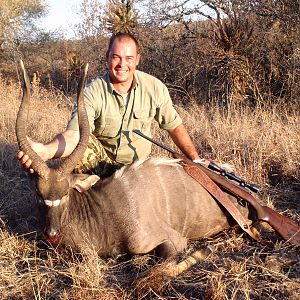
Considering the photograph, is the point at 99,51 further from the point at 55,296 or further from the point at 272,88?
the point at 55,296

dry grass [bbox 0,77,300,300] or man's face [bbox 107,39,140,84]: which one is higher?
man's face [bbox 107,39,140,84]

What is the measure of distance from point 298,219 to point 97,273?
77.4 inches

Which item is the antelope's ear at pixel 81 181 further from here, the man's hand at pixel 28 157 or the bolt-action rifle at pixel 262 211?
the bolt-action rifle at pixel 262 211

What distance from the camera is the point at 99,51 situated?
44.3 feet

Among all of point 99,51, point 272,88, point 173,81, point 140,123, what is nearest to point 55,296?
point 140,123

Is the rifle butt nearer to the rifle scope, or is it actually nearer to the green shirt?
the rifle scope

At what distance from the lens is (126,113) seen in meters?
4.16

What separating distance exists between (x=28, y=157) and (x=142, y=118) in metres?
1.45

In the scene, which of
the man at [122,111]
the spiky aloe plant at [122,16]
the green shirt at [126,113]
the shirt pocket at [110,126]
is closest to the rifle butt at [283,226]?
the man at [122,111]

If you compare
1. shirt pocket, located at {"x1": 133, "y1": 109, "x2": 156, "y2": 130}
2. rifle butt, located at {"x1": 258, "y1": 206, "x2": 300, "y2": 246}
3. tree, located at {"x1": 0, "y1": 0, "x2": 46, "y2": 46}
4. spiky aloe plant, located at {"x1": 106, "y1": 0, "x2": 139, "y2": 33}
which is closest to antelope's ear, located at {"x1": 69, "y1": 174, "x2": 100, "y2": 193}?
shirt pocket, located at {"x1": 133, "y1": 109, "x2": 156, "y2": 130}

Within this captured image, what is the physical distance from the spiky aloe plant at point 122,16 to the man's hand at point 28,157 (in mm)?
9147

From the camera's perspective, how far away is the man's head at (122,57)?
3971mm

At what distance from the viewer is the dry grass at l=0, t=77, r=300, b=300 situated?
279 cm

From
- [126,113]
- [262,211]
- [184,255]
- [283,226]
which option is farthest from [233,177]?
[126,113]
